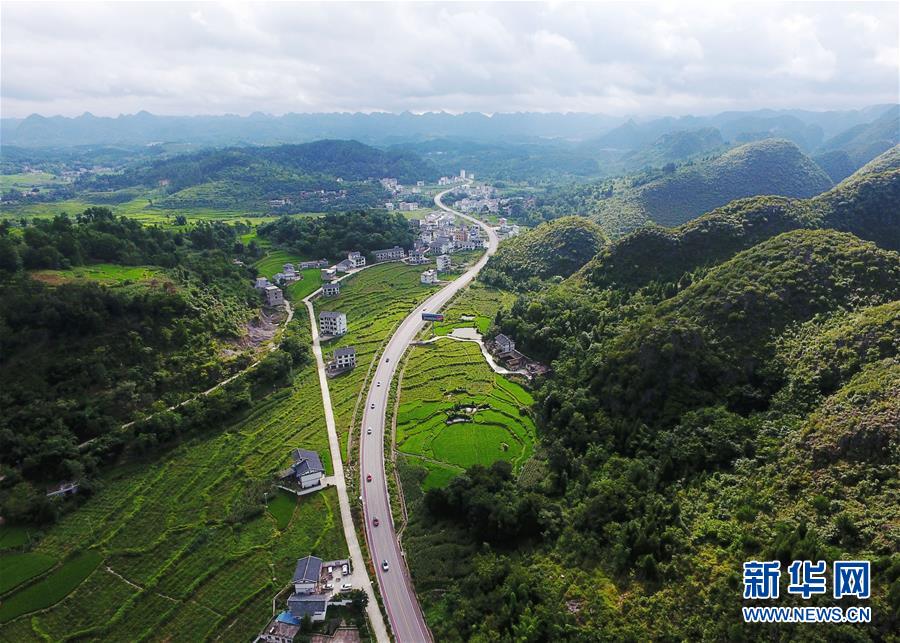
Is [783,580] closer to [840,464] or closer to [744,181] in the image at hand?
[840,464]

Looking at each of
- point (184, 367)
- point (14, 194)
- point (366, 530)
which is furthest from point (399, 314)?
point (14, 194)

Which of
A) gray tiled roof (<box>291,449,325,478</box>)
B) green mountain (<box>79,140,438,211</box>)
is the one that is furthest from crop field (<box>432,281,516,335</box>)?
green mountain (<box>79,140,438,211</box>)

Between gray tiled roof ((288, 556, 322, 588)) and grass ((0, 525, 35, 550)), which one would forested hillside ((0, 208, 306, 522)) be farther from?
gray tiled roof ((288, 556, 322, 588))

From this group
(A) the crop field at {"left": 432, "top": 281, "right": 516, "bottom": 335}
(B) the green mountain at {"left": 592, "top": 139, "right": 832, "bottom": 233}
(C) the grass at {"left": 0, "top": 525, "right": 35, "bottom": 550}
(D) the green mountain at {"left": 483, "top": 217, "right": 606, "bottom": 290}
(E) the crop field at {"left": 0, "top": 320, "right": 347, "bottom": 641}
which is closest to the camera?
(E) the crop field at {"left": 0, "top": 320, "right": 347, "bottom": 641}

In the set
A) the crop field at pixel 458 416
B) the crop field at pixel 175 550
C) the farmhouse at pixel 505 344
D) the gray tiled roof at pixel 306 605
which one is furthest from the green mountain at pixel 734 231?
the gray tiled roof at pixel 306 605

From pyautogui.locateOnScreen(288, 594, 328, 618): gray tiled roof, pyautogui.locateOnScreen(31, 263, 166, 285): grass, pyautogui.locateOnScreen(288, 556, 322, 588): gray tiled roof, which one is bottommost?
pyautogui.locateOnScreen(288, 594, 328, 618): gray tiled roof
